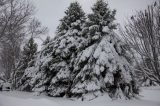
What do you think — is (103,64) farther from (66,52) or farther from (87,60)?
(66,52)

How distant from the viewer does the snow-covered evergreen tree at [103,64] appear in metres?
12.2

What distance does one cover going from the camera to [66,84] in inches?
620

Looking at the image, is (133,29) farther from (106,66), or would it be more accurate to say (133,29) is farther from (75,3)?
(75,3)

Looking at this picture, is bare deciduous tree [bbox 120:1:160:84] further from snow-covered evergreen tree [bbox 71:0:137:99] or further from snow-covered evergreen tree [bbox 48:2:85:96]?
snow-covered evergreen tree [bbox 48:2:85:96]

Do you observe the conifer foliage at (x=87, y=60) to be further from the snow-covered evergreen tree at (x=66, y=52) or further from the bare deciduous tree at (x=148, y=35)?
the bare deciduous tree at (x=148, y=35)

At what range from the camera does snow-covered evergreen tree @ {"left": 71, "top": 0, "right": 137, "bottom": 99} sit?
1219cm

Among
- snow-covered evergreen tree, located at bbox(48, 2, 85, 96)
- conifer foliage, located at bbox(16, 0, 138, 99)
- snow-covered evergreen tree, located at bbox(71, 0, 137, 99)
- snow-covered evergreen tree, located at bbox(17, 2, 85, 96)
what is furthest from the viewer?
snow-covered evergreen tree, located at bbox(17, 2, 85, 96)

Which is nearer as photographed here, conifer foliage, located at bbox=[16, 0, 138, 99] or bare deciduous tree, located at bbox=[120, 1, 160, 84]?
bare deciduous tree, located at bbox=[120, 1, 160, 84]

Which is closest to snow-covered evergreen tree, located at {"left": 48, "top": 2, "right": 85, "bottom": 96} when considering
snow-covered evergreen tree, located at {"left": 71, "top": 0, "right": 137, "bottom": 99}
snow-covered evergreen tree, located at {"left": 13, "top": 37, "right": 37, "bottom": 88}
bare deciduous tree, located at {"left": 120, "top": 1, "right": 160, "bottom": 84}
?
snow-covered evergreen tree, located at {"left": 71, "top": 0, "right": 137, "bottom": 99}

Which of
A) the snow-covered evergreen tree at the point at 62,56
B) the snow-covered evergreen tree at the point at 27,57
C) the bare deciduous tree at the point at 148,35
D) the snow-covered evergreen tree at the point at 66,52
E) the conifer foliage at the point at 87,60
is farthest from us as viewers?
the snow-covered evergreen tree at the point at 27,57

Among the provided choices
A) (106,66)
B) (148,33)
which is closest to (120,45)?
(106,66)

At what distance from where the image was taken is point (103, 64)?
12.1 m

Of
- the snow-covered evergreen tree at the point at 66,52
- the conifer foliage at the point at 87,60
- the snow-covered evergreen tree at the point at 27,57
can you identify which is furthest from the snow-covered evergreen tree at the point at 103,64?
the snow-covered evergreen tree at the point at 27,57

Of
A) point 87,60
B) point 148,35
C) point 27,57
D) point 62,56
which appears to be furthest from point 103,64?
point 27,57
